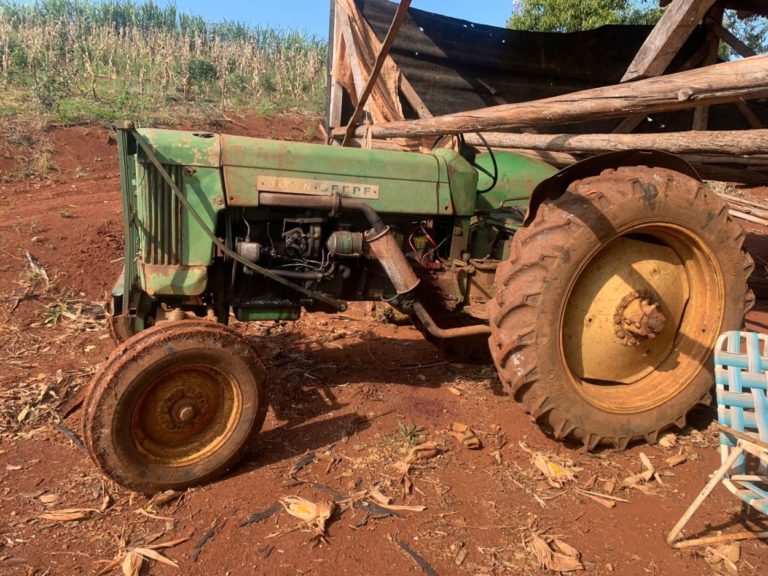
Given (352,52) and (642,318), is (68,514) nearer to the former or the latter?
(642,318)

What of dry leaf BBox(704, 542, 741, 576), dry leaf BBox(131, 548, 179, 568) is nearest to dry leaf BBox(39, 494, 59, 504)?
dry leaf BBox(131, 548, 179, 568)

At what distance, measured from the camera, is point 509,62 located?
283 inches

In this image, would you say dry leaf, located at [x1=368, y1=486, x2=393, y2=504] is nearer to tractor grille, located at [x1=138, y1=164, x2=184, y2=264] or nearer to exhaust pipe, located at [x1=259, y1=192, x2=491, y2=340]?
exhaust pipe, located at [x1=259, y1=192, x2=491, y2=340]

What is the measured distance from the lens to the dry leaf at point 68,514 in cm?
257

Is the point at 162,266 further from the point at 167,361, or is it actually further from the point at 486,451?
the point at 486,451

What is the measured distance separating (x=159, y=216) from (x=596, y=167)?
2.51 m

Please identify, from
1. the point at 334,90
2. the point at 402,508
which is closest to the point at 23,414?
the point at 402,508

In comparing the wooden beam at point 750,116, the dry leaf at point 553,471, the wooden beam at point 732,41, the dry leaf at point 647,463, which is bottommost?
the dry leaf at point 553,471

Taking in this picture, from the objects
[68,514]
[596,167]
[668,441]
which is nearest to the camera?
[68,514]

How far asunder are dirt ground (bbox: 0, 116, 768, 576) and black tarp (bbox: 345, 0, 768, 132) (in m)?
3.91

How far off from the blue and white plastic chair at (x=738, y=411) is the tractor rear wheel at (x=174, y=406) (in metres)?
2.17

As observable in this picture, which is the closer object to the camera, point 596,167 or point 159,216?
point 159,216

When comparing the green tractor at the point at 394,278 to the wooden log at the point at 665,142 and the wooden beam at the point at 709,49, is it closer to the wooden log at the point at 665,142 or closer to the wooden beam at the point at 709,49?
the wooden log at the point at 665,142

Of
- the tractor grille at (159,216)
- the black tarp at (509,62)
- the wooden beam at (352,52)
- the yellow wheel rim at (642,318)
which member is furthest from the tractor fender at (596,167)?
the black tarp at (509,62)
